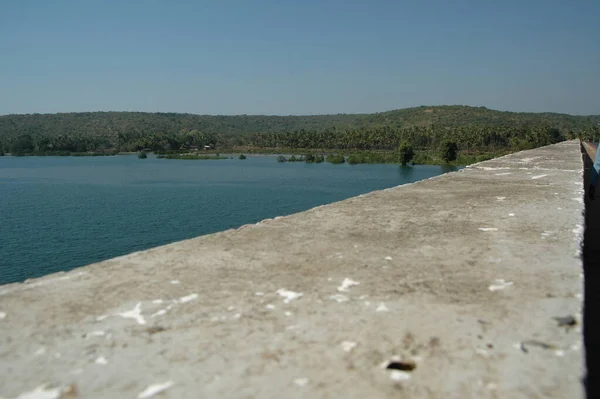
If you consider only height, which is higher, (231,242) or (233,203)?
(231,242)

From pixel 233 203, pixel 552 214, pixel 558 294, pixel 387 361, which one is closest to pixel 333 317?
pixel 387 361

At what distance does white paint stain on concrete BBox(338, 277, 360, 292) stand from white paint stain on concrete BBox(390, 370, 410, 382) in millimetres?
710

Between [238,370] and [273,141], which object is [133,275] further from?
[273,141]

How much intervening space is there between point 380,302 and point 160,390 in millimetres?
930

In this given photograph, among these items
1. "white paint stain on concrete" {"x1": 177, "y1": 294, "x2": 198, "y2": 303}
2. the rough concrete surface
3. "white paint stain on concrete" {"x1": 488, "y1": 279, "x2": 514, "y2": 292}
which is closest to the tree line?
the rough concrete surface

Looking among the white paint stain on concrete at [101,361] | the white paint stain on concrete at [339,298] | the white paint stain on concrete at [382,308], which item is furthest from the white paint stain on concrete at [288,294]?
the white paint stain on concrete at [101,361]

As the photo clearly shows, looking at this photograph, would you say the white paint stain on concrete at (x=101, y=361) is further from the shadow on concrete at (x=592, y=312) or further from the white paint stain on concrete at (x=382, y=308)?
the shadow on concrete at (x=592, y=312)

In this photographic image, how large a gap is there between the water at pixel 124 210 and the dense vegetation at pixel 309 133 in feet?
100

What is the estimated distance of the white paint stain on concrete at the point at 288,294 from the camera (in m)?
2.06

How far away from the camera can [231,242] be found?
3076 mm

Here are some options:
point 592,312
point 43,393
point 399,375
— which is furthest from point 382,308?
point 592,312

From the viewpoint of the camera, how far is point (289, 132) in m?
120

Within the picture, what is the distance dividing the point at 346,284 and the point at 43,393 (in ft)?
4.11

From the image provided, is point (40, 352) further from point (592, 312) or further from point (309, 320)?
point (592, 312)
